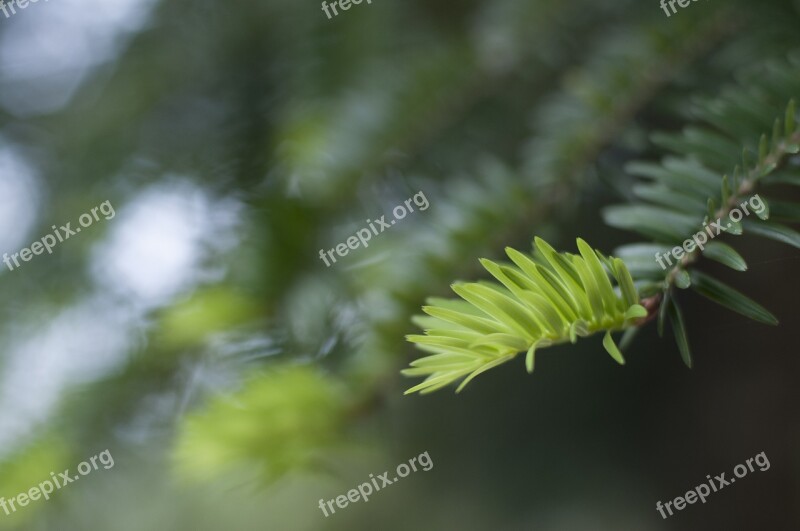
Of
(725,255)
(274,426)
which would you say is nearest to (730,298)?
(725,255)

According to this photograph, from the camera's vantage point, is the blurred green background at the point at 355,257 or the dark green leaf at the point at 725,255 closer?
the dark green leaf at the point at 725,255

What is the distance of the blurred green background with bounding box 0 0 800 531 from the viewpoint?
0.36 m

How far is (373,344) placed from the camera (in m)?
0.34

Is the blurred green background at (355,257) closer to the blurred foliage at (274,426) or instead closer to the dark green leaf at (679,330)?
the blurred foliage at (274,426)

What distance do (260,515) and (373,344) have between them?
14.8 inches

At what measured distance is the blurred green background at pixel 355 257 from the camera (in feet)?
1.19

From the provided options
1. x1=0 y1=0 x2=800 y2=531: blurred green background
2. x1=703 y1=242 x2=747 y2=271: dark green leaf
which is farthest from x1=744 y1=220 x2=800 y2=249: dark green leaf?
x1=0 y1=0 x2=800 y2=531: blurred green background

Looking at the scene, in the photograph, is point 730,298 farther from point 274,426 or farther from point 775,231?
point 274,426

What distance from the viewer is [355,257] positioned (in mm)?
414

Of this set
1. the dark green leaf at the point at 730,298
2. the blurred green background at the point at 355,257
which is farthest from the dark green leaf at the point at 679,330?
the blurred green background at the point at 355,257

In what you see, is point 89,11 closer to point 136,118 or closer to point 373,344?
point 136,118

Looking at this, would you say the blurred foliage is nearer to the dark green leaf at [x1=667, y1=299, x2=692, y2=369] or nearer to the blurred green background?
the blurred green background

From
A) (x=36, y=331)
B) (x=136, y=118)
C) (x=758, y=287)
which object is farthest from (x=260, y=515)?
(x=758, y=287)

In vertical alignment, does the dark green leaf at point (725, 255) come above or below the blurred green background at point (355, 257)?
below
